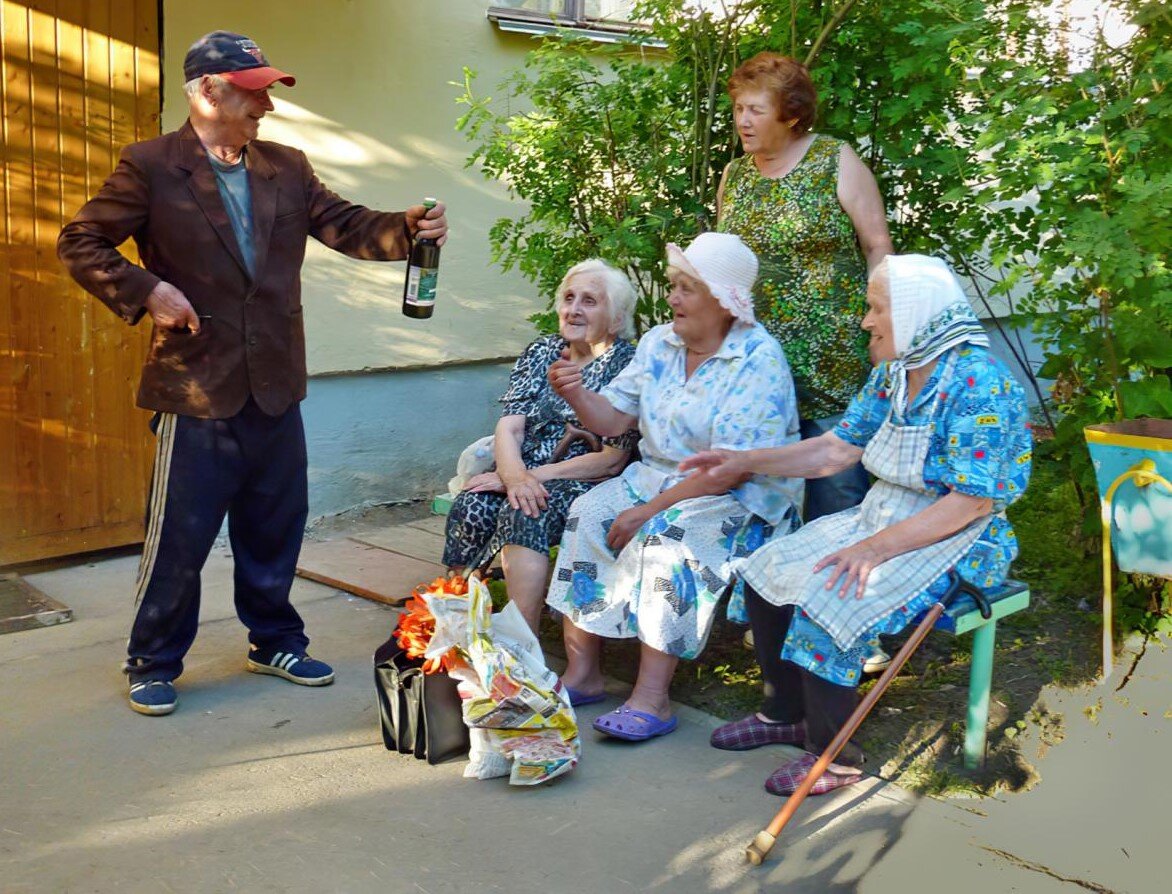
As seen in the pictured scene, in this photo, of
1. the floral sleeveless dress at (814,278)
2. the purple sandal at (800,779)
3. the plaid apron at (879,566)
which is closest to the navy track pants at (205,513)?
the plaid apron at (879,566)

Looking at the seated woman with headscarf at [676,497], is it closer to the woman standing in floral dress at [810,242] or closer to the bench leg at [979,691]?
the woman standing in floral dress at [810,242]

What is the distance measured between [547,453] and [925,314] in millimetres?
1596

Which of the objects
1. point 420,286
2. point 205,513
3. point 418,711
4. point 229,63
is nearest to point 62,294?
point 205,513

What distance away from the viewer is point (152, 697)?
13.1 ft

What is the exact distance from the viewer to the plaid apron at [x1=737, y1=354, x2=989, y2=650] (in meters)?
3.44

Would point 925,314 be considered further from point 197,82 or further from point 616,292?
point 197,82

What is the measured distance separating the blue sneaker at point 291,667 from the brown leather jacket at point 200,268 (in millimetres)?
855

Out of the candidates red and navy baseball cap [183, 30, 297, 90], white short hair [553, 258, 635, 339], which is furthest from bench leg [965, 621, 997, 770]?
red and navy baseball cap [183, 30, 297, 90]

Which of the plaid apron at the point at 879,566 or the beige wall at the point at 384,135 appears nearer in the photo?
the plaid apron at the point at 879,566

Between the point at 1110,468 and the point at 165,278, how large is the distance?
2.84 meters

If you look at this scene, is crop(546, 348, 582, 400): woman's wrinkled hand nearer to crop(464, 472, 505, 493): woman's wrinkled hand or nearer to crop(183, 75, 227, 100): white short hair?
crop(464, 472, 505, 493): woman's wrinkled hand

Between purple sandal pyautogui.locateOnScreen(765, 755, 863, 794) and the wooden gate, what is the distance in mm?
3229

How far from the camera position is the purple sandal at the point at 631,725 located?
384 centimetres

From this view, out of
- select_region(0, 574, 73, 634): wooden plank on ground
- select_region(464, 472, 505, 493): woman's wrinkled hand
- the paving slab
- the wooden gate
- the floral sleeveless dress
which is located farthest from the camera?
the wooden gate
